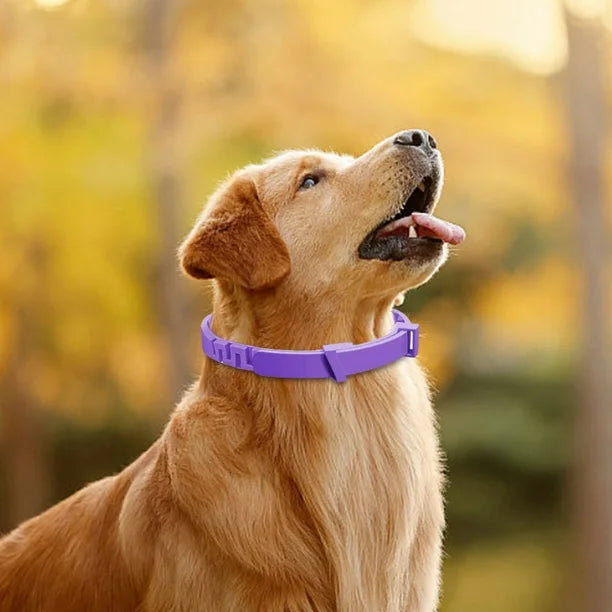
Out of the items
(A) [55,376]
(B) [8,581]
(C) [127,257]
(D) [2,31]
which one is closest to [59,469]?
(A) [55,376]

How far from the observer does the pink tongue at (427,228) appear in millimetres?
2951

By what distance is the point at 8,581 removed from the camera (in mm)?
3244

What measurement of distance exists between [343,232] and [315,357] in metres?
0.37

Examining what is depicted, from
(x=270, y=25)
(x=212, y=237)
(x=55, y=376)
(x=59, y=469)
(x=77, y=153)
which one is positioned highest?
(x=270, y=25)

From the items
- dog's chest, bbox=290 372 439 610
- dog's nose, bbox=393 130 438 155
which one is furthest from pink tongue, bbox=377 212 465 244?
dog's chest, bbox=290 372 439 610

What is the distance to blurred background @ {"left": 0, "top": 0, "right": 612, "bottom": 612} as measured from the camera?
859 cm

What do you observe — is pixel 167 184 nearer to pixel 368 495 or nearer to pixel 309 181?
pixel 309 181

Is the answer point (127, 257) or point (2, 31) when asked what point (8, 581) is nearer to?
point (2, 31)

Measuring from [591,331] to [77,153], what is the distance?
4.61 metres

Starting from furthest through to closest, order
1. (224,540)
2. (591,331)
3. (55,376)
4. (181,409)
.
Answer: (55,376), (591,331), (181,409), (224,540)

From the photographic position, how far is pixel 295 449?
2947 mm

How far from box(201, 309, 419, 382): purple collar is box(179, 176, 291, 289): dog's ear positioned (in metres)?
0.19

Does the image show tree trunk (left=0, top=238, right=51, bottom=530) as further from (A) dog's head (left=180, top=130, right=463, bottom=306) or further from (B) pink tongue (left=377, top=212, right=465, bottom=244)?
(B) pink tongue (left=377, top=212, right=465, bottom=244)

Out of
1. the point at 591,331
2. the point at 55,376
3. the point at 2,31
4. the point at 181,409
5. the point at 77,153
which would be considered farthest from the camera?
the point at 55,376
